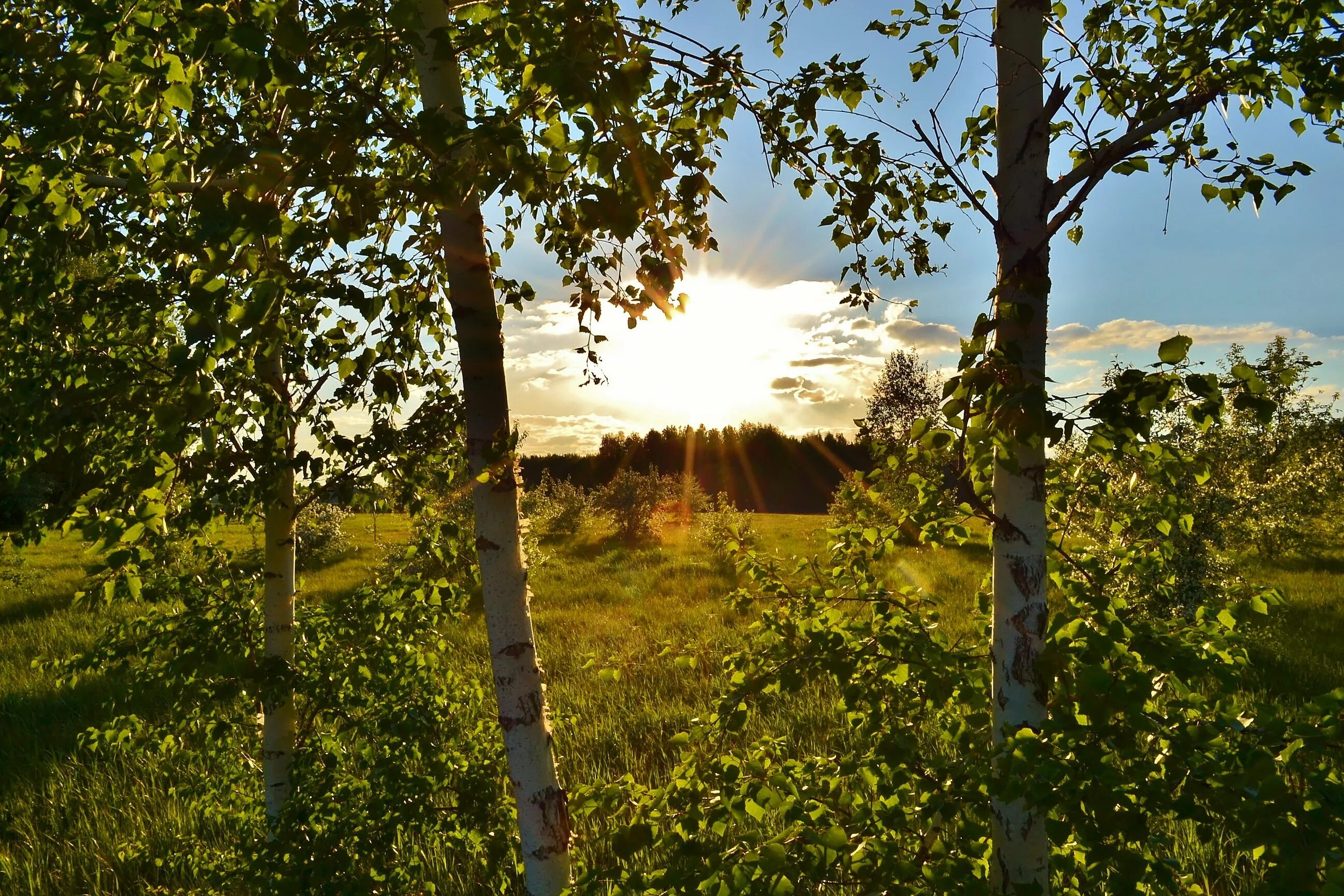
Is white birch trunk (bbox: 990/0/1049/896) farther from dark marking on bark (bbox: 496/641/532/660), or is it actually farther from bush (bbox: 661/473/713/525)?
bush (bbox: 661/473/713/525)

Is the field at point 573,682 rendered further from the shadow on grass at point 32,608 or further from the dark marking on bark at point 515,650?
the dark marking on bark at point 515,650

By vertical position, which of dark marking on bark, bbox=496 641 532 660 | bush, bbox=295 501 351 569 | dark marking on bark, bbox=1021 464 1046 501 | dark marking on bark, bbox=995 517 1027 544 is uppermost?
dark marking on bark, bbox=1021 464 1046 501

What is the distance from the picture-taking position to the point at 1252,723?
1742 mm

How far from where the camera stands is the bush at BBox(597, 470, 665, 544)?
79.2 ft

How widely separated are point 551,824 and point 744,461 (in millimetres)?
61400

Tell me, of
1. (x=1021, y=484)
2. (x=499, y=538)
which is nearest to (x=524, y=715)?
(x=499, y=538)

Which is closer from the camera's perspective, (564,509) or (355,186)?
(355,186)

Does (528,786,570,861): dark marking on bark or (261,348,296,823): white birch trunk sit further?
(261,348,296,823): white birch trunk

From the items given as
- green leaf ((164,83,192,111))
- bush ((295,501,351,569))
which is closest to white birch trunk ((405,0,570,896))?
green leaf ((164,83,192,111))

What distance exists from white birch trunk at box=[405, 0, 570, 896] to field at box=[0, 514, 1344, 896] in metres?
0.31

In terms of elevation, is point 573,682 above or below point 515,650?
below

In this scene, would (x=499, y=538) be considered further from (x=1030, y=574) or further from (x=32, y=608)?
(x=32, y=608)

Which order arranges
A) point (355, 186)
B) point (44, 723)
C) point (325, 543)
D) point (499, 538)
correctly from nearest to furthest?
point (355, 186), point (499, 538), point (44, 723), point (325, 543)

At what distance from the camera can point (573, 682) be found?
9141 mm
